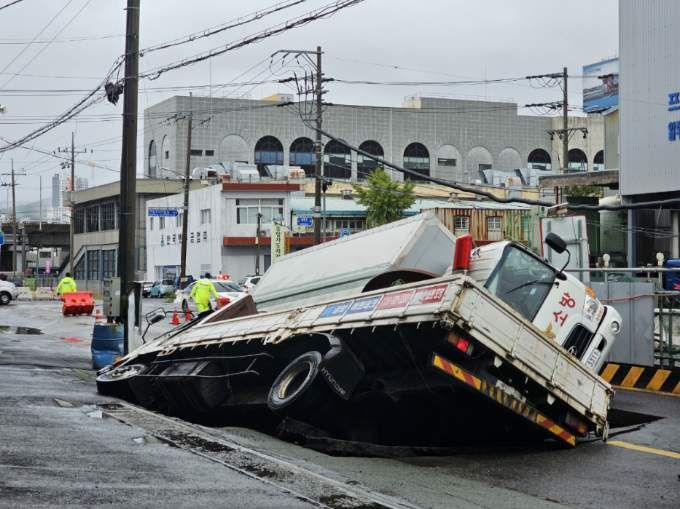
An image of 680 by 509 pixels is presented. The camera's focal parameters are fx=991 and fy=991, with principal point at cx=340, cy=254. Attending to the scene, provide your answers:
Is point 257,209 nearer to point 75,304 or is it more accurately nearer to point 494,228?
point 494,228

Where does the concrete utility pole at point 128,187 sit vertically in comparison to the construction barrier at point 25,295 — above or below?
above

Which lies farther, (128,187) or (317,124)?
(317,124)

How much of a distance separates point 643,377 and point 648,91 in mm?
24204

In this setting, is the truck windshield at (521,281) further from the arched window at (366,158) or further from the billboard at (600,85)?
the arched window at (366,158)

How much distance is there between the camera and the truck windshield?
1052 cm

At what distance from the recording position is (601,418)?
9531 mm

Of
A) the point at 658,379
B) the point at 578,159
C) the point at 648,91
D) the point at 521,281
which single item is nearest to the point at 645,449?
the point at 521,281

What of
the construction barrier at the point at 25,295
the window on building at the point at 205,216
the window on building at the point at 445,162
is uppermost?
the window on building at the point at 445,162

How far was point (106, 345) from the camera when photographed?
1853 centimetres

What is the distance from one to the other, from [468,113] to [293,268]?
88.1 meters

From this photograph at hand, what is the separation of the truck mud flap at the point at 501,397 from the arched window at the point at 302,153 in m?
88.0

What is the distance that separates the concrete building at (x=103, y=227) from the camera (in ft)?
282

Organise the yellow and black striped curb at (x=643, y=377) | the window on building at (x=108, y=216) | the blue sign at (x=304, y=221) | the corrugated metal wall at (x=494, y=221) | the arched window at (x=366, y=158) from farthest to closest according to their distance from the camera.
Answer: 1. the arched window at (x=366, y=158)
2. the window on building at (x=108, y=216)
3. the blue sign at (x=304, y=221)
4. the corrugated metal wall at (x=494, y=221)
5. the yellow and black striped curb at (x=643, y=377)

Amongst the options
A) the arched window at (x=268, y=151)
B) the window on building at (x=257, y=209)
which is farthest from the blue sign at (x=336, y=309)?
the arched window at (x=268, y=151)
